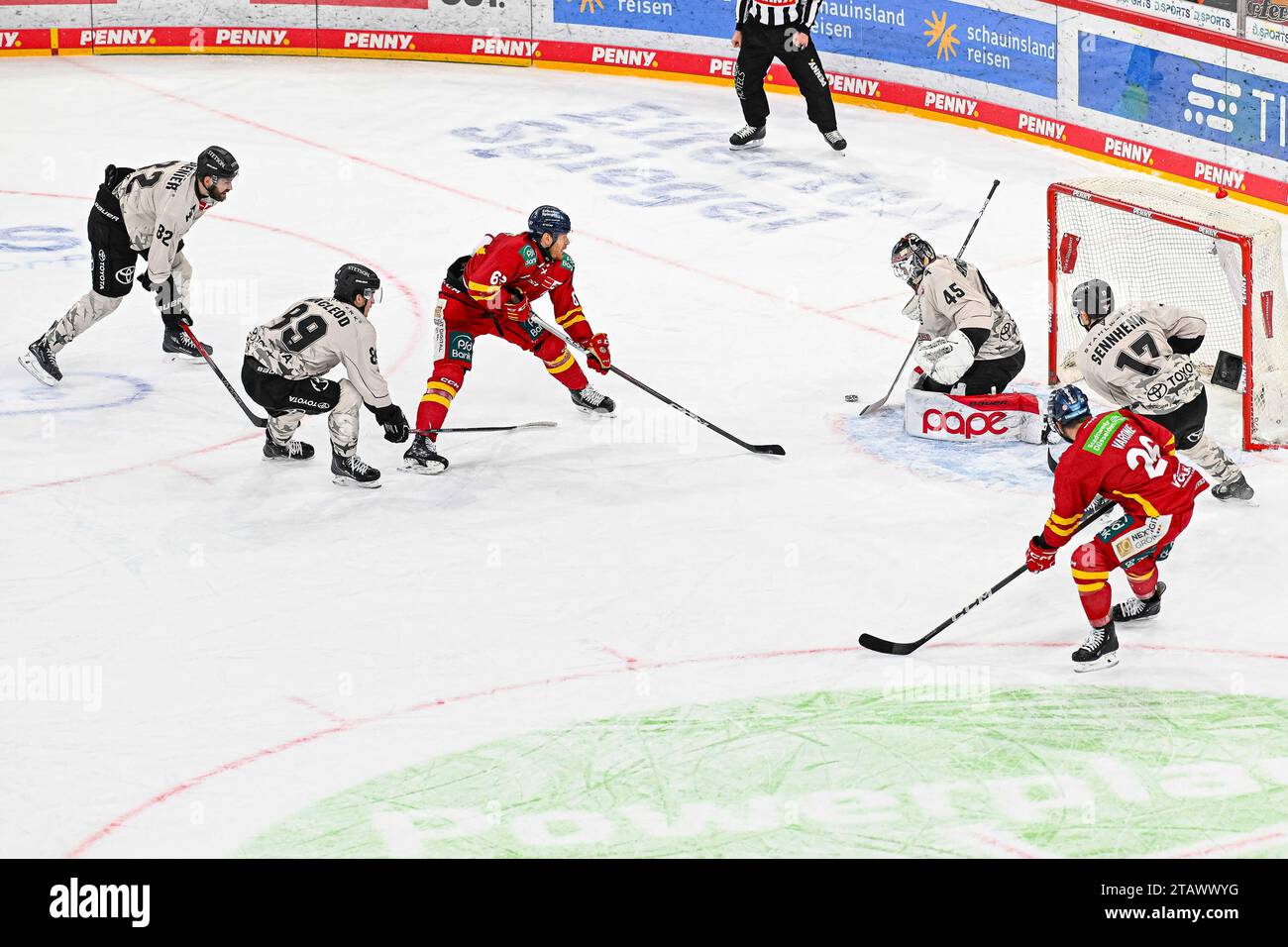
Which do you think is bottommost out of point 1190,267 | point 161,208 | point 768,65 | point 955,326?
point 955,326

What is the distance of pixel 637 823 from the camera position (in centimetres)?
627

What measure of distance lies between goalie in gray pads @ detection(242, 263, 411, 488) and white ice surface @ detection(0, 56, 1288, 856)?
0.29 m

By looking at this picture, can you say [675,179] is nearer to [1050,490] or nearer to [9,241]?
[9,241]

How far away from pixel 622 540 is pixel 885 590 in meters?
1.26

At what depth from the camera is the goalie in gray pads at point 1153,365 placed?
26.0 feet

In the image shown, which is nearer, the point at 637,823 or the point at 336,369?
the point at 637,823

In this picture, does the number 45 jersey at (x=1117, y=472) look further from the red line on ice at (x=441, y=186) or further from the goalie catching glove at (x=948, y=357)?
the red line on ice at (x=441, y=186)

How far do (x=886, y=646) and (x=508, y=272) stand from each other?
2.96 m

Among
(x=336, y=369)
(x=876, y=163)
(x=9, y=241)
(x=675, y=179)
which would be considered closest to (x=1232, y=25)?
(x=876, y=163)

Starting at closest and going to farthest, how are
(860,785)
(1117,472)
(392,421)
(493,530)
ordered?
(860,785)
(1117,472)
(493,530)
(392,421)

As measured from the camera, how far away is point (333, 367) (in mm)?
9086

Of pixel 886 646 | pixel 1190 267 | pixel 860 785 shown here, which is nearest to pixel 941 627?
pixel 886 646

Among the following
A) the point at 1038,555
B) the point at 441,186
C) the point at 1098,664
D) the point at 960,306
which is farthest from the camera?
the point at 441,186
